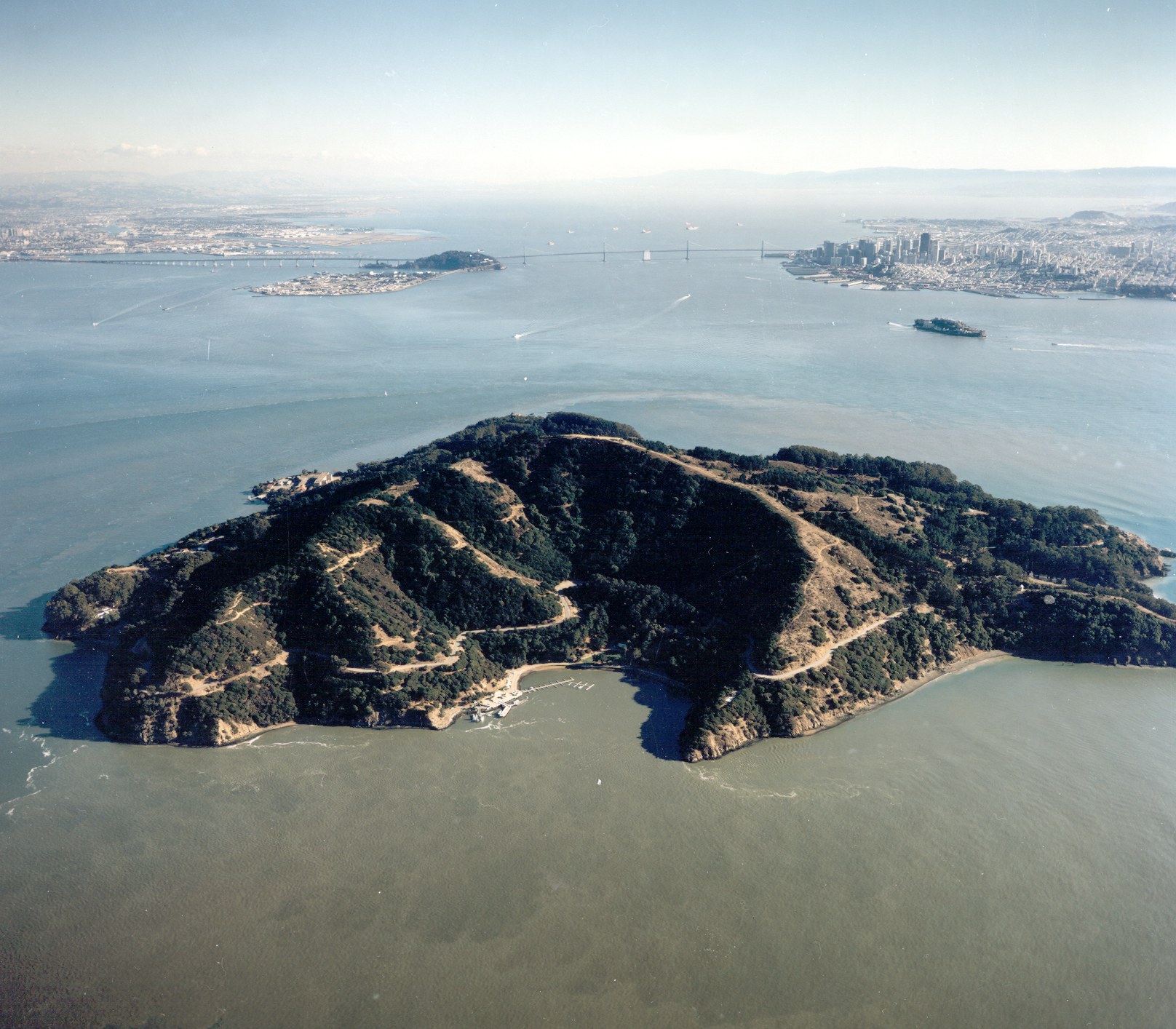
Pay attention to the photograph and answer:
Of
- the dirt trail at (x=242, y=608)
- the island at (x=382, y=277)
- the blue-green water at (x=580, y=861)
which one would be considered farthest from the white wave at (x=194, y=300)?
the dirt trail at (x=242, y=608)

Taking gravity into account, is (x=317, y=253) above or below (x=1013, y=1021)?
above

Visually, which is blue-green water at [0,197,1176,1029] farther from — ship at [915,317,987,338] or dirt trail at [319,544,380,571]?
ship at [915,317,987,338]

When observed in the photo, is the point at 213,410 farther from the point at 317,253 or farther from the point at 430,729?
the point at 317,253

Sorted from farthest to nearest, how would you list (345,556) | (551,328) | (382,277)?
(382,277) < (551,328) < (345,556)

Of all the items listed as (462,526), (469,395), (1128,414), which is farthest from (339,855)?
(1128,414)

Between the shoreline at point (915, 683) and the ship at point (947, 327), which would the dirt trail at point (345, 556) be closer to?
the shoreline at point (915, 683)

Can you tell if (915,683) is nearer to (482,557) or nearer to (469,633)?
(469,633)

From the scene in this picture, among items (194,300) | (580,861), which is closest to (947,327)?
(580,861)
